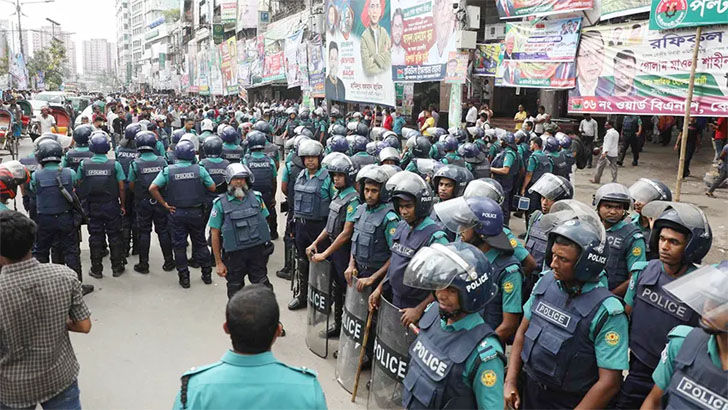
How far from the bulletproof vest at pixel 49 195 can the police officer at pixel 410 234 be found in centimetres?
431

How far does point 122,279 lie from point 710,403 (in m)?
7.27

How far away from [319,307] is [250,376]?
3.37m

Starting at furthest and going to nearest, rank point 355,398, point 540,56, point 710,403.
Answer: point 540,56 → point 355,398 → point 710,403

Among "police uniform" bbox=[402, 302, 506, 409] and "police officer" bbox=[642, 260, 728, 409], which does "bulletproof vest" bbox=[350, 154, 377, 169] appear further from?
"police officer" bbox=[642, 260, 728, 409]

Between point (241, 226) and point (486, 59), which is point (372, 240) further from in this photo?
point (486, 59)

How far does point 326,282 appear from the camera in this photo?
17.2 feet

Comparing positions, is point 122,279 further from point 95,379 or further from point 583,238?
point 583,238

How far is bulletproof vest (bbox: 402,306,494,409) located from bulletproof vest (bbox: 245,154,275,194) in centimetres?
605

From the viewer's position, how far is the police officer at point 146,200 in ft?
25.1

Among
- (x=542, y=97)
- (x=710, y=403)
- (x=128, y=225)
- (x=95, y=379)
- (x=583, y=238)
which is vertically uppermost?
(x=542, y=97)

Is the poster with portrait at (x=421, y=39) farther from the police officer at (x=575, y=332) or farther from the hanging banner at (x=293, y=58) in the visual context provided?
the police officer at (x=575, y=332)

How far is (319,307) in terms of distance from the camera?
5.34 meters

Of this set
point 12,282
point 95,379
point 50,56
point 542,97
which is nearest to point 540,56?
point 542,97

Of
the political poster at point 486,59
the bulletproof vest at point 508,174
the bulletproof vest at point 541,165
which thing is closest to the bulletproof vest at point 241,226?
the bulletproof vest at point 508,174
